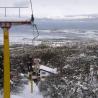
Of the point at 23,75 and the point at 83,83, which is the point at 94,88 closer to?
the point at 83,83

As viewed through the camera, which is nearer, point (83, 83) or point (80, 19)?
point (83, 83)

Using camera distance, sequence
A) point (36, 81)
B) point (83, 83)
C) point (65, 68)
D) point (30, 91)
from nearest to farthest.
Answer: point (30, 91) → point (36, 81) → point (83, 83) → point (65, 68)

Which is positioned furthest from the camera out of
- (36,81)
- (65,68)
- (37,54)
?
(37,54)

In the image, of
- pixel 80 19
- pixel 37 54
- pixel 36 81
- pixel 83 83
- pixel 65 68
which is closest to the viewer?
pixel 36 81

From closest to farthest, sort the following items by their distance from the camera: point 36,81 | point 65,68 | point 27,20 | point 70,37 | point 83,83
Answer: point 27,20 → point 36,81 → point 83,83 → point 65,68 → point 70,37

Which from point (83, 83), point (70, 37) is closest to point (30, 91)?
point (83, 83)

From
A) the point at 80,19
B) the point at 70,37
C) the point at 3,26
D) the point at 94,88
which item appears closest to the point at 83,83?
the point at 94,88

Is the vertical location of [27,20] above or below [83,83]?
above

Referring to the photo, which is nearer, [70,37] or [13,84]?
[13,84]

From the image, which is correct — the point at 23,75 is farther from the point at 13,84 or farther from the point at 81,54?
the point at 81,54
